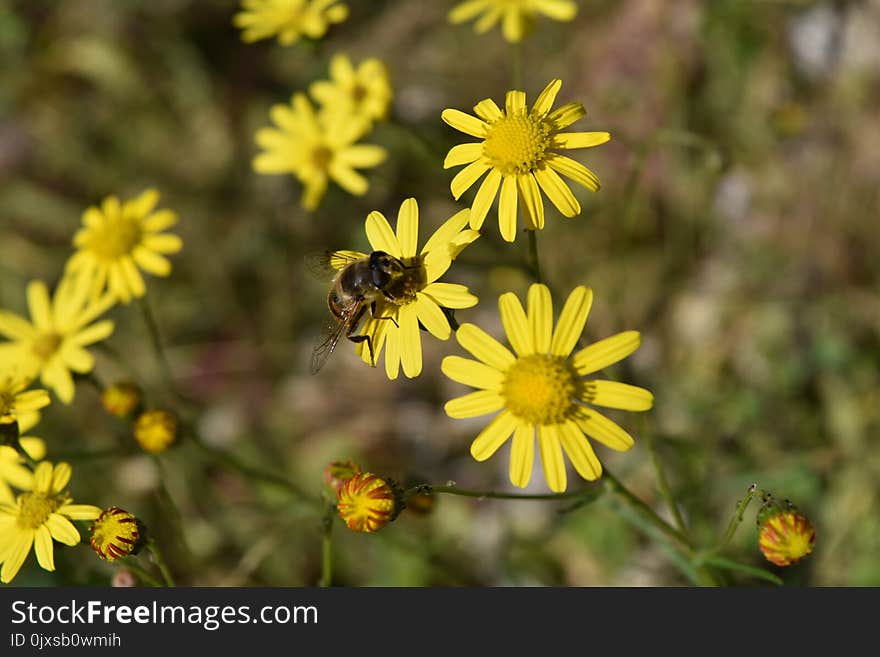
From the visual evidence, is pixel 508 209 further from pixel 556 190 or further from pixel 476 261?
pixel 476 261


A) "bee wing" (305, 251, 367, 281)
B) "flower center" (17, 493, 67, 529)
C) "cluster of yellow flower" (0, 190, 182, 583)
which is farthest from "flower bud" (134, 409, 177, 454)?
"bee wing" (305, 251, 367, 281)

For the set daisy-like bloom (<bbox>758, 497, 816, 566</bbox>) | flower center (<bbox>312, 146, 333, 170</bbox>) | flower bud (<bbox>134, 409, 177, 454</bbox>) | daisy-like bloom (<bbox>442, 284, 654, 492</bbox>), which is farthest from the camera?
flower center (<bbox>312, 146, 333, 170</bbox>)

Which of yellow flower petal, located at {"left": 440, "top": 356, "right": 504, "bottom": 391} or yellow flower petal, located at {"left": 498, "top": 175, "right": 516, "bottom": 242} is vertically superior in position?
yellow flower petal, located at {"left": 498, "top": 175, "right": 516, "bottom": 242}

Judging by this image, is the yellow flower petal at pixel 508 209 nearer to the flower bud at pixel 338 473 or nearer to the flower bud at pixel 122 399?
the flower bud at pixel 338 473

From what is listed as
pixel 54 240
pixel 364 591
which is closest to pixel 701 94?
pixel 364 591

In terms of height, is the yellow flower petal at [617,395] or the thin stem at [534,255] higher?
the thin stem at [534,255]

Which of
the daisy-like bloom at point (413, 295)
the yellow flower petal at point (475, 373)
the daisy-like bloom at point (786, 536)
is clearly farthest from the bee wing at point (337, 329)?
the daisy-like bloom at point (786, 536)

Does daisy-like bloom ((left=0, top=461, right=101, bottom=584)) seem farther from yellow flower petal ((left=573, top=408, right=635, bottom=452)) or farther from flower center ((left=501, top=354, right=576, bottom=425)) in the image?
yellow flower petal ((left=573, top=408, right=635, bottom=452))
